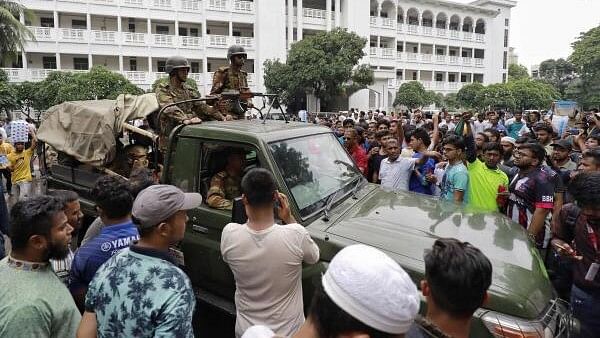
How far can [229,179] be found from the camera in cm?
377

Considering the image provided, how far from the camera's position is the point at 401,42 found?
43.5 meters

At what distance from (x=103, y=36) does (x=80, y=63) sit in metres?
3.13

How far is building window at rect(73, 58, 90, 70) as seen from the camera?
3225 cm

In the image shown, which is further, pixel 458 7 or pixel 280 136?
pixel 458 7

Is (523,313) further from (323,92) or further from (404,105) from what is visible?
(404,105)

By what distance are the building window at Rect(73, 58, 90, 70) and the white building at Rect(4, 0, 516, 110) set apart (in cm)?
7

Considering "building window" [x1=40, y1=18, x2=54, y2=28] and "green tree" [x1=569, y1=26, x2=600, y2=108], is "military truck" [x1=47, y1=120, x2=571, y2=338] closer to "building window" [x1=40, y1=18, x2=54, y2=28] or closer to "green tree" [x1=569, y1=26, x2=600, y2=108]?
"building window" [x1=40, y1=18, x2=54, y2=28]

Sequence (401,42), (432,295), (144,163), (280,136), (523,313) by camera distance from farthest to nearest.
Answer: (401,42)
(144,163)
(280,136)
(523,313)
(432,295)

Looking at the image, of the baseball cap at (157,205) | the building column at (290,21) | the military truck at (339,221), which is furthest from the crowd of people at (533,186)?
the building column at (290,21)

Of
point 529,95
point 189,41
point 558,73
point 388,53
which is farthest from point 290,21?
point 558,73

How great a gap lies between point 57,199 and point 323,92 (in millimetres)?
27703

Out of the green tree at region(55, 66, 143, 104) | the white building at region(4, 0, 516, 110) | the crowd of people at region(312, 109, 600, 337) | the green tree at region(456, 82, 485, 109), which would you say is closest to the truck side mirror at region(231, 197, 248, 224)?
the crowd of people at region(312, 109, 600, 337)

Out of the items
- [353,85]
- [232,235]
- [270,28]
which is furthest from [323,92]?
[232,235]

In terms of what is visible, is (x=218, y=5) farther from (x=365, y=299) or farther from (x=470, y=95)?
(x=365, y=299)
